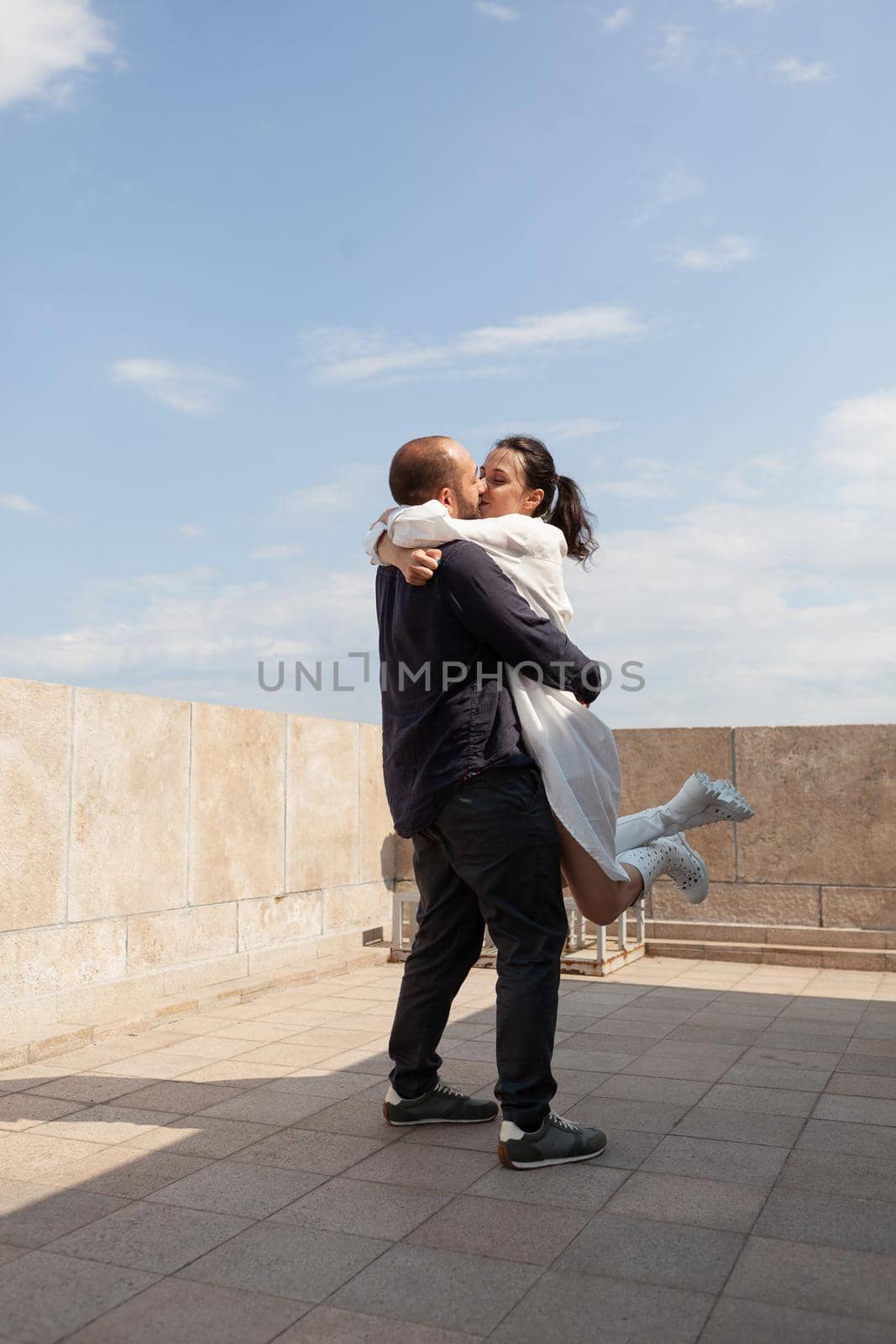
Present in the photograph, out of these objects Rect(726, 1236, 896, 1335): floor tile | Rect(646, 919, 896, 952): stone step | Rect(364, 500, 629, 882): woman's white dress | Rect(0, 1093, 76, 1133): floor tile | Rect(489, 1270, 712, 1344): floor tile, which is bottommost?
Rect(646, 919, 896, 952): stone step

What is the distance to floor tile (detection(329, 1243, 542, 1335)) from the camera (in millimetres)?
2115

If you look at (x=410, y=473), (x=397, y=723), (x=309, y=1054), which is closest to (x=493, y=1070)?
(x=309, y=1054)

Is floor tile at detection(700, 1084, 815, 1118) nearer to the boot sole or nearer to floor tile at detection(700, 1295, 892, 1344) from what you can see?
the boot sole

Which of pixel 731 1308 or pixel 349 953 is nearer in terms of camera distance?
pixel 731 1308

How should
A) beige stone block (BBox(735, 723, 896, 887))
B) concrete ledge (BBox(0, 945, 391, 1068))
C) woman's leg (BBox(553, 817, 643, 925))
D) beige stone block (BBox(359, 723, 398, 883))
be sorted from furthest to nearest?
beige stone block (BBox(359, 723, 398, 883))
beige stone block (BBox(735, 723, 896, 887))
concrete ledge (BBox(0, 945, 391, 1068))
woman's leg (BBox(553, 817, 643, 925))

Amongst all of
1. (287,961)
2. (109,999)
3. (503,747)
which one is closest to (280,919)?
(287,961)

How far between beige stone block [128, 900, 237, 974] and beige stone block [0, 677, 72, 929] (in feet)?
1.80

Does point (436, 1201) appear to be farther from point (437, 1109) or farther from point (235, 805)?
point (235, 805)

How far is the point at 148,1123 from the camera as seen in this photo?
347 centimetres

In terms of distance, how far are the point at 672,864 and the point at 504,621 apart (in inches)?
49.1

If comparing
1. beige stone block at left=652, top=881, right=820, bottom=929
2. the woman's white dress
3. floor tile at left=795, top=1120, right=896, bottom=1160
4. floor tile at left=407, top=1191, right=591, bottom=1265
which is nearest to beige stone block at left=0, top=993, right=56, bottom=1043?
floor tile at left=407, top=1191, right=591, bottom=1265

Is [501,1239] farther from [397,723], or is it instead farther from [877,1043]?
[877,1043]

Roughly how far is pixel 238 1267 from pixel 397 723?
1.37 m

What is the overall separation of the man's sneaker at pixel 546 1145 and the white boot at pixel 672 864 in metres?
0.69
